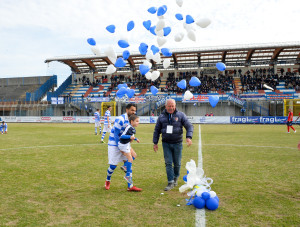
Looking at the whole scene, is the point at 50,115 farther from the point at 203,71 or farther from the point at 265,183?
the point at 265,183

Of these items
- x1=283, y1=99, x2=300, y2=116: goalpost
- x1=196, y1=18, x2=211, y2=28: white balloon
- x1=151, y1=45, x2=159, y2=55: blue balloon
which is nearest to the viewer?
x1=196, y1=18, x2=211, y2=28: white balloon

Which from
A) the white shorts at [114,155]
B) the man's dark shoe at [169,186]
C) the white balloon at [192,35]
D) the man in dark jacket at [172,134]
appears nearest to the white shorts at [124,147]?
the white shorts at [114,155]

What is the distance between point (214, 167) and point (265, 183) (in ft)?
6.02

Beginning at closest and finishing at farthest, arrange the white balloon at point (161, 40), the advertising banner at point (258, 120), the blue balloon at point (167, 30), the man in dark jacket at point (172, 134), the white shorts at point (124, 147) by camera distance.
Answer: the white shorts at point (124, 147) < the man in dark jacket at point (172, 134) < the blue balloon at point (167, 30) < the white balloon at point (161, 40) < the advertising banner at point (258, 120)

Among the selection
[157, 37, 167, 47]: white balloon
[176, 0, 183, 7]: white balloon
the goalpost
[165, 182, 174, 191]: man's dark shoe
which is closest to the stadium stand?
the goalpost

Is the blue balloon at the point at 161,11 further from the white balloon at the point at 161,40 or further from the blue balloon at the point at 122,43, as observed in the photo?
the blue balloon at the point at 122,43

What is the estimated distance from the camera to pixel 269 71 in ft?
154

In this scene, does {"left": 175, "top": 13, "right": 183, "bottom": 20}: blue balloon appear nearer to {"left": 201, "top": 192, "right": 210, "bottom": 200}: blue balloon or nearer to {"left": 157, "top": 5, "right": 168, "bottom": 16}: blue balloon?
{"left": 157, "top": 5, "right": 168, "bottom": 16}: blue balloon

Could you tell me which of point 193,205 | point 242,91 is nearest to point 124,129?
point 193,205

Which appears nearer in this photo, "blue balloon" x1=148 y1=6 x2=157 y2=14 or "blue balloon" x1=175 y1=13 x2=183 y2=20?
"blue balloon" x1=175 y1=13 x2=183 y2=20

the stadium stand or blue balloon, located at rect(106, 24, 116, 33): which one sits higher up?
the stadium stand

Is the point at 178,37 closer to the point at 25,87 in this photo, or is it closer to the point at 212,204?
the point at 212,204

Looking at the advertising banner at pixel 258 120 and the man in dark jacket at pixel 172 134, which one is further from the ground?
the man in dark jacket at pixel 172 134

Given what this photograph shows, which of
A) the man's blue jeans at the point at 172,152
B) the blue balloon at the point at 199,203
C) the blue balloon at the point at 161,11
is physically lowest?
the blue balloon at the point at 199,203
